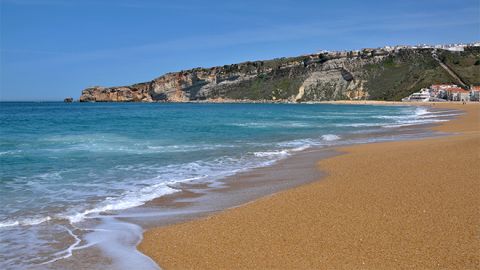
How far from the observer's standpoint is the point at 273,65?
171 m

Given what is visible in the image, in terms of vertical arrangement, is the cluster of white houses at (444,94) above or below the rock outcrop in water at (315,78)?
below

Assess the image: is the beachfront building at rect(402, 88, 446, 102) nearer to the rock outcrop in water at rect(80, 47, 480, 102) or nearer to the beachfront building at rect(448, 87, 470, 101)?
the beachfront building at rect(448, 87, 470, 101)

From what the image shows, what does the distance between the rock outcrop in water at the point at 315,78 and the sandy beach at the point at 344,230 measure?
120 metres

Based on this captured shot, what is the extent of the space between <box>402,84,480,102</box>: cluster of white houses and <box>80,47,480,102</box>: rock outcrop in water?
21.6 ft

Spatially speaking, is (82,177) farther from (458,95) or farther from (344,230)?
(458,95)

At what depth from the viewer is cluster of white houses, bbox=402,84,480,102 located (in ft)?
335

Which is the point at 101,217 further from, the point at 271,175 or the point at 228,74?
the point at 228,74

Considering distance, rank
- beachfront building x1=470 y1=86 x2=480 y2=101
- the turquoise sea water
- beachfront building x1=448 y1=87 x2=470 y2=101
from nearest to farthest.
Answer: the turquoise sea water
beachfront building x1=470 y1=86 x2=480 y2=101
beachfront building x1=448 y1=87 x2=470 y2=101

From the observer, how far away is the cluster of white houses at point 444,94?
10224cm

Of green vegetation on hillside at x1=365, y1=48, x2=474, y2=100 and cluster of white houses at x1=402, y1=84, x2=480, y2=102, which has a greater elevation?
green vegetation on hillside at x1=365, y1=48, x2=474, y2=100

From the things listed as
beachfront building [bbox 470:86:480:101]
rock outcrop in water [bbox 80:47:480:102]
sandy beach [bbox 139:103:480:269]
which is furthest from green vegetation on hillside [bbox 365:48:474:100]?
sandy beach [bbox 139:103:480:269]

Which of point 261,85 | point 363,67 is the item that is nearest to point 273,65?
point 261,85

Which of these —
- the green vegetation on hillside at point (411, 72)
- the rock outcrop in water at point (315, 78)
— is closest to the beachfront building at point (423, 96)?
the green vegetation on hillside at point (411, 72)

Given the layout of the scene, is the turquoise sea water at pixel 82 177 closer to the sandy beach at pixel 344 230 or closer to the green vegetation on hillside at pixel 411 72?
the sandy beach at pixel 344 230
